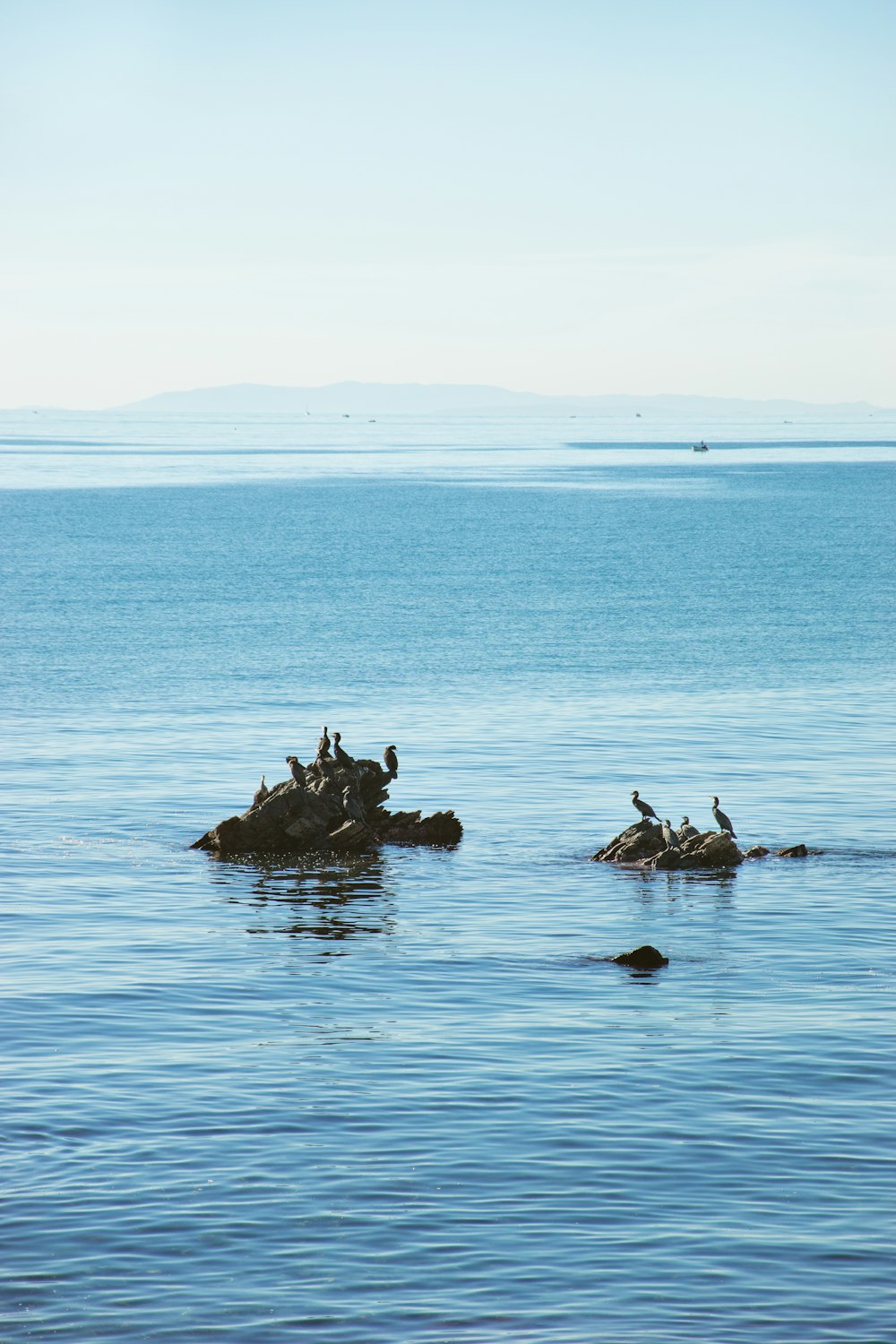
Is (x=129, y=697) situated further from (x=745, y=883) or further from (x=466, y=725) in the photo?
(x=745, y=883)

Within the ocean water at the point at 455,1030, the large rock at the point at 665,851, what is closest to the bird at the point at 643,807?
the large rock at the point at 665,851

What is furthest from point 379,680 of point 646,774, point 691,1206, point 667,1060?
point 691,1206

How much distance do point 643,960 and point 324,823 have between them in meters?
15.7

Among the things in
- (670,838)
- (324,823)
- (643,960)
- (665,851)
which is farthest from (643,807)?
(643,960)

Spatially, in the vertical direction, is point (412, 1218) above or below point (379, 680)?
below

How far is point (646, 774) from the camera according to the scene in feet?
191

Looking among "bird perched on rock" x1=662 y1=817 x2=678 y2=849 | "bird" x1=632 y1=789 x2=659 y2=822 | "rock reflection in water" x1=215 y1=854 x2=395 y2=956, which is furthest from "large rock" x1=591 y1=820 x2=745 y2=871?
"rock reflection in water" x1=215 y1=854 x2=395 y2=956

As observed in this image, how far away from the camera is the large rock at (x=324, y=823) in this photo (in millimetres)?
47938

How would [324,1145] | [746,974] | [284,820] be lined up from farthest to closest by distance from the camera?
[284,820]
[746,974]
[324,1145]

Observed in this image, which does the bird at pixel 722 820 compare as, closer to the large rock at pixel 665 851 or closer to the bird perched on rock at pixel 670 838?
the large rock at pixel 665 851

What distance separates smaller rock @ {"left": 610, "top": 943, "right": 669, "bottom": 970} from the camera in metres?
35.5

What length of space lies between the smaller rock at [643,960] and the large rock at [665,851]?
10401 millimetres

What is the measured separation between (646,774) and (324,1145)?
34.1 m

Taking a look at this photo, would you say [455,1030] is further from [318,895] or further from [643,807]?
[643,807]
